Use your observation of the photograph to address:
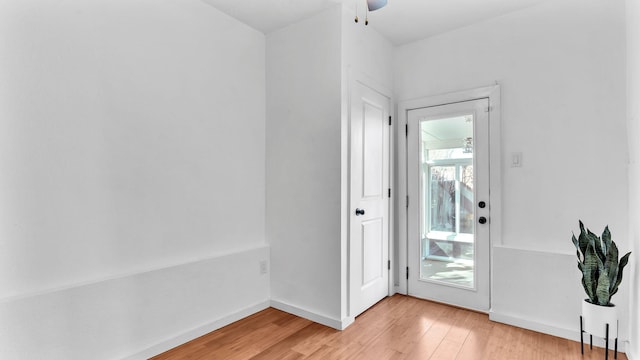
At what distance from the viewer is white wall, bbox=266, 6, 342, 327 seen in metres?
2.72

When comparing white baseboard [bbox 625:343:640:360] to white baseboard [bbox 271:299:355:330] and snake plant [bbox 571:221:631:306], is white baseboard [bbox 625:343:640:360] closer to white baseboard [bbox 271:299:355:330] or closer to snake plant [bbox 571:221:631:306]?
snake plant [bbox 571:221:631:306]

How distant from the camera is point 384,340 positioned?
2439mm

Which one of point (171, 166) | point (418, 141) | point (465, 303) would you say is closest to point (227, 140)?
point (171, 166)

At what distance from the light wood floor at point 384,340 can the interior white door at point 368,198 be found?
30cm

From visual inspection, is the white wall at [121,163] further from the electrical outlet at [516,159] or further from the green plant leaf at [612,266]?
the green plant leaf at [612,266]

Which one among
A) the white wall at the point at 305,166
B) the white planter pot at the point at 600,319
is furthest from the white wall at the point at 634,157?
the white wall at the point at 305,166

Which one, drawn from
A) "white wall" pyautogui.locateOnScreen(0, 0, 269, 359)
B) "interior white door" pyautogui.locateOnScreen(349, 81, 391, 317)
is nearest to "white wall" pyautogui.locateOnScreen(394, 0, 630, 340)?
"interior white door" pyautogui.locateOnScreen(349, 81, 391, 317)

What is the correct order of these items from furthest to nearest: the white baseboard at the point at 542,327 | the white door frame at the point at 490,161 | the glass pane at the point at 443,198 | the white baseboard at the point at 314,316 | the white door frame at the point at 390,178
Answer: the glass pane at the point at 443,198
the white door frame at the point at 490,161
the white door frame at the point at 390,178
the white baseboard at the point at 314,316
the white baseboard at the point at 542,327

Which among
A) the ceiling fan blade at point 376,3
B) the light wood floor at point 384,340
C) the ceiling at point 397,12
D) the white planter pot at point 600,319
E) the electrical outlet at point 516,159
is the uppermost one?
the ceiling at point 397,12

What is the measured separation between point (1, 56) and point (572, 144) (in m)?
3.82

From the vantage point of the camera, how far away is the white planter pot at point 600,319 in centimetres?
204

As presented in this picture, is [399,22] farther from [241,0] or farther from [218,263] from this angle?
[218,263]

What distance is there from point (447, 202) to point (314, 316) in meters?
1.68

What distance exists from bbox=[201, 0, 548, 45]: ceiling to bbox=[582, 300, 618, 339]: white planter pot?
2.39 m
